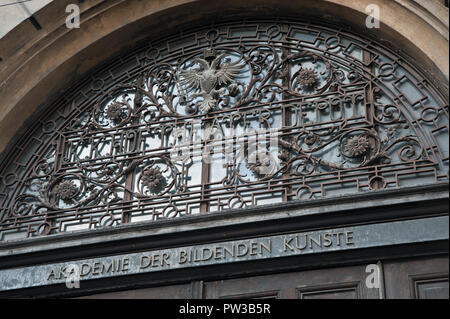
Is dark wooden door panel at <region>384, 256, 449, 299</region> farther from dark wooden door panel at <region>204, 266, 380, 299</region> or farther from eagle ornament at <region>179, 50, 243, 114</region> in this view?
eagle ornament at <region>179, 50, 243, 114</region>

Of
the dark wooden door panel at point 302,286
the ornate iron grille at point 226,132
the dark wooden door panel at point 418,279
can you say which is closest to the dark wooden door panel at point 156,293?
the dark wooden door panel at point 302,286

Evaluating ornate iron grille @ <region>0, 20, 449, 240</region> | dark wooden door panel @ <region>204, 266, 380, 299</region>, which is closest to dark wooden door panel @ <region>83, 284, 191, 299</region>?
dark wooden door panel @ <region>204, 266, 380, 299</region>

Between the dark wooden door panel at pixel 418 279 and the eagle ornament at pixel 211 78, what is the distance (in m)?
2.57

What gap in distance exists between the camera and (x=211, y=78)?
891 centimetres

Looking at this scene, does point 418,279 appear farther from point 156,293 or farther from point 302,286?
point 156,293

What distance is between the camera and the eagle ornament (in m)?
8.76

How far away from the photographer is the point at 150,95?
9039mm

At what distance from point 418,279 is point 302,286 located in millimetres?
983

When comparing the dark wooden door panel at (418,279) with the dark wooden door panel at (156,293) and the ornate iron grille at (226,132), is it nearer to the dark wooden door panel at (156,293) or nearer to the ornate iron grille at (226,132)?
the ornate iron grille at (226,132)

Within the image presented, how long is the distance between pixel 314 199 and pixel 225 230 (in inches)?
33.4

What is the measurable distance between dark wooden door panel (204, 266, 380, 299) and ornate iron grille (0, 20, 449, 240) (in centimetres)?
74

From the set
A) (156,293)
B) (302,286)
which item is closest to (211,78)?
(156,293)

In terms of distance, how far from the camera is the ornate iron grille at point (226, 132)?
7.90 metres
